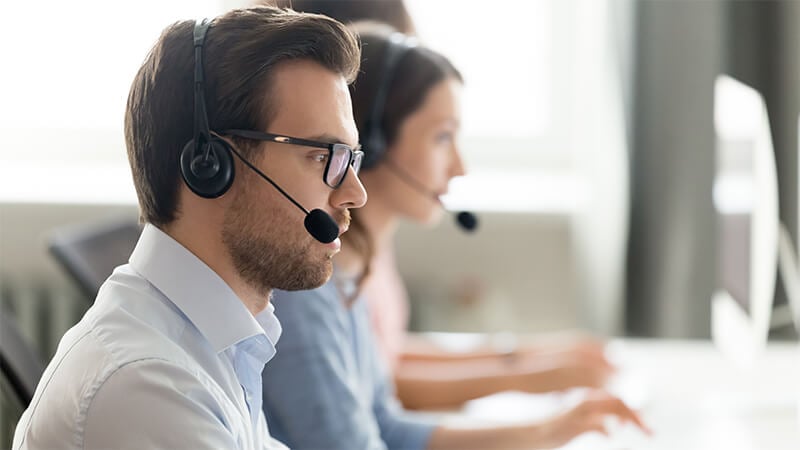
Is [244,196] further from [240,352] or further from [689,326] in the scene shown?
[689,326]

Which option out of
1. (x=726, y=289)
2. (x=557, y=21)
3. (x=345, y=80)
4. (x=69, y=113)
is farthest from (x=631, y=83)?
(x=345, y=80)

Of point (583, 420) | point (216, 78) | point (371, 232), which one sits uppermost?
point (216, 78)

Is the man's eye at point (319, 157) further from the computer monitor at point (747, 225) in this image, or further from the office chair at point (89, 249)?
the computer monitor at point (747, 225)

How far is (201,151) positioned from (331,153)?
0.09 m

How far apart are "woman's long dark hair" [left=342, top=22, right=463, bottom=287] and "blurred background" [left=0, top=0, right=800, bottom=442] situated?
614mm

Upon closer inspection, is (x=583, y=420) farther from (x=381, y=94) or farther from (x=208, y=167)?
(x=208, y=167)

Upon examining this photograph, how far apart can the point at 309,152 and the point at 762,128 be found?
0.79 meters

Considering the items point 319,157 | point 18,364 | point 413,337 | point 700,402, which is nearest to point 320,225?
point 319,157

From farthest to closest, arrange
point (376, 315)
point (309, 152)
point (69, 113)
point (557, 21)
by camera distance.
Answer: point (557, 21) < point (69, 113) < point (376, 315) < point (309, 152)

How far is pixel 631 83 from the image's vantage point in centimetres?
221

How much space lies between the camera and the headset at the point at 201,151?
2.25 feet

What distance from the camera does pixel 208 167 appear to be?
2.25 feet

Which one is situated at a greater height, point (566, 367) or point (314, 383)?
point (314, 383)

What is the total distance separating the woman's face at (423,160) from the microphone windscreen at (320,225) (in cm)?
55
